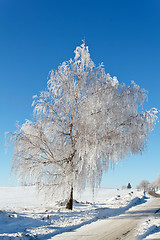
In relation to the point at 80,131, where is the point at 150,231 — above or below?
below

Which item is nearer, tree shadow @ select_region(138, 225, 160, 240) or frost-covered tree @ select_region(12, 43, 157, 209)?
tree shadow @ select_region(138, 225, 160, 240)

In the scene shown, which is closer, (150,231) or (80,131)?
(150,231)

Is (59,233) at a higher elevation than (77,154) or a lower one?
lower

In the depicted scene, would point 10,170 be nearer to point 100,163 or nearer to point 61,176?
point 61,176

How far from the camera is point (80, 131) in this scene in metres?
11.9

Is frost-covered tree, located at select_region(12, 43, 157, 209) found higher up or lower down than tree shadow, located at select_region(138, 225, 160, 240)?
higher up

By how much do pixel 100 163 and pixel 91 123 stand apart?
2377 mm

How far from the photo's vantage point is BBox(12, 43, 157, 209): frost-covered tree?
12.0 metres

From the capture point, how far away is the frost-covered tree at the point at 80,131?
12.0m

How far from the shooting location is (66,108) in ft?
43.3

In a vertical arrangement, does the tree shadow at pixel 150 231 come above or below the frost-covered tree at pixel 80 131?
below

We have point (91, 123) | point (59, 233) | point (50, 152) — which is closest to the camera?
point (59, 233)

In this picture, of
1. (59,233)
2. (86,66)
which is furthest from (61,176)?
(86,66)

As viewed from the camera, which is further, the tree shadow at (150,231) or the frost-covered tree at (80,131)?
the frost-covered tree at (80,131)
